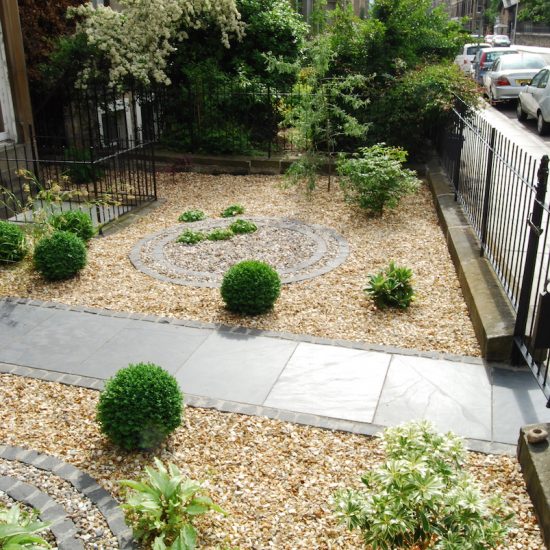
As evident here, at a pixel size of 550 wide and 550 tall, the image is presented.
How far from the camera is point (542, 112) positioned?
55.2 feet

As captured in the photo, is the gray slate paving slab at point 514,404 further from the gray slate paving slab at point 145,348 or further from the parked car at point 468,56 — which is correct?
the parked car at point 468,56

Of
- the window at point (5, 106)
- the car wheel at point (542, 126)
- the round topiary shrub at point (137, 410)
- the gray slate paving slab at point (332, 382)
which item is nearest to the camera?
the round topiary shrub at point (137, 410)

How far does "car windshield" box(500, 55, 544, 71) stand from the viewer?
2303cm

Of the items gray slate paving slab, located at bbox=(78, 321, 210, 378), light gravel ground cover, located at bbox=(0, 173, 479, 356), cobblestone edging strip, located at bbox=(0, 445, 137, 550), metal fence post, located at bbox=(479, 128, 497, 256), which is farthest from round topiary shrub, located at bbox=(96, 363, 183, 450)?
metal fence post, located at bbox=(479, 128, 497, 256)

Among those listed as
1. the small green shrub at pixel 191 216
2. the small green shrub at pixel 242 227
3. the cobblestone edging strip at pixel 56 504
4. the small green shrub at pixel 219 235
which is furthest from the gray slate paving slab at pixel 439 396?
the small green shrub at pixel 191 216

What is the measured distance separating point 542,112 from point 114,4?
36.4 ft

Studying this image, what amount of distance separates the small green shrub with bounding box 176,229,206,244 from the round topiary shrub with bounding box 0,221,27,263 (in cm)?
197

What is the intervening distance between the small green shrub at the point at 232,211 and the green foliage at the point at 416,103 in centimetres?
352

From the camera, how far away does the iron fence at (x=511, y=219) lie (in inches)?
196

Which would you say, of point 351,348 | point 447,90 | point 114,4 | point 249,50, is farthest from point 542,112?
point 351,348

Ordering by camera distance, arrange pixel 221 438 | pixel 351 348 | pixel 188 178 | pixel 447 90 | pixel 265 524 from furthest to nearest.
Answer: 1. pixel 188 178
2. pixel 447 90
3. pixel 351 348
4. pixel 221 438
5. pixel 265 524

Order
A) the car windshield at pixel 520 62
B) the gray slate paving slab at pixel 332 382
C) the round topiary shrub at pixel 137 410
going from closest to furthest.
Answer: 1. the round topiary shrub at pixel 137 410
2. the gray slate paving slab at pixel 332 382
3. the car windshield at pixel 520 62

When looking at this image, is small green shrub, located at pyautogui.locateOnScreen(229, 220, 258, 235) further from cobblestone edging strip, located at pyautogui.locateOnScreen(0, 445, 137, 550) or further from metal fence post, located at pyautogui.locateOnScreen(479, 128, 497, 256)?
cobblestone edging strip, located at pyautogui.locateOnScreen(0, 445, 137, 550)

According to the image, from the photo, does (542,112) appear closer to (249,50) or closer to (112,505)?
(249,50)
